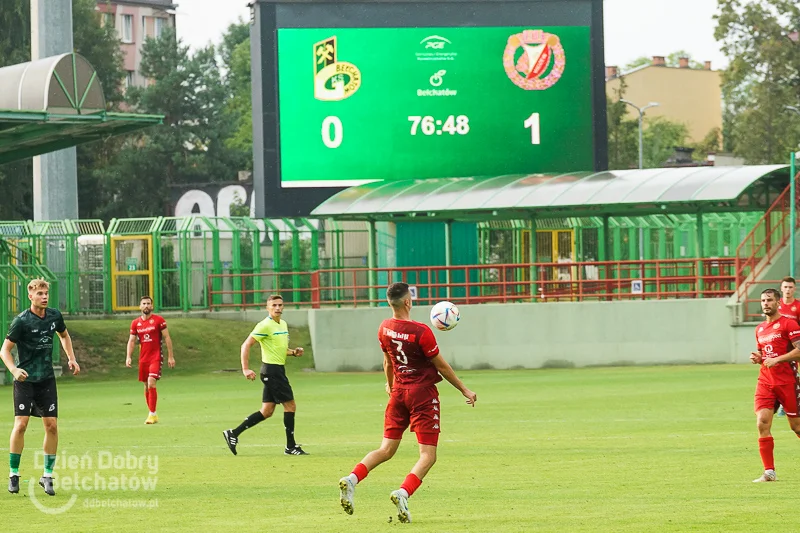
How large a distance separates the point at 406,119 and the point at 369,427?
23308mm

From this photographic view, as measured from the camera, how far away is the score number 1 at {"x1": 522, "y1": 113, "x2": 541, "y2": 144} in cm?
4378

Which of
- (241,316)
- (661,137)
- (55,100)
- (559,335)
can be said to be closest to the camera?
(55,100)

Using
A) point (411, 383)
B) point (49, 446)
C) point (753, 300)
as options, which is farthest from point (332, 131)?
point (411, 383)

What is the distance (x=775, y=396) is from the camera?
14.0 m

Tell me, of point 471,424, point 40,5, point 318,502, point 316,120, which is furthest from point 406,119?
point 318,502

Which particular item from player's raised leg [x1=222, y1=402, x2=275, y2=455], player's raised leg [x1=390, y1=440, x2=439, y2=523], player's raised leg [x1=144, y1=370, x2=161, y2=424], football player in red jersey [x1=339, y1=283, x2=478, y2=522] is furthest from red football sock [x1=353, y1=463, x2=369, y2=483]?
player's raised leg [x1=144, y1=370, x2=161, y2=424]

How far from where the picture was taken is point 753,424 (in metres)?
19.8

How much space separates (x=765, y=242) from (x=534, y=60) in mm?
9106

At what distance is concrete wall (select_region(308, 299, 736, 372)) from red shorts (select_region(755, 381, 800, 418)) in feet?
71.4

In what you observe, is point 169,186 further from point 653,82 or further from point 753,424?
point 753,424

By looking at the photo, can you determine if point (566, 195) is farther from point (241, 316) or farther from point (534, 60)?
point (241, 316)

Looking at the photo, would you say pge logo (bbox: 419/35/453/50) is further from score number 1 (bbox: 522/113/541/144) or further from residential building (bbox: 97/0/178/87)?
residential building (bbox: 97/0/178/87)

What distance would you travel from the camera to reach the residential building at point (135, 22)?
112 m

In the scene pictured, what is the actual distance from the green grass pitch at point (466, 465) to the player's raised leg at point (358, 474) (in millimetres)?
205
